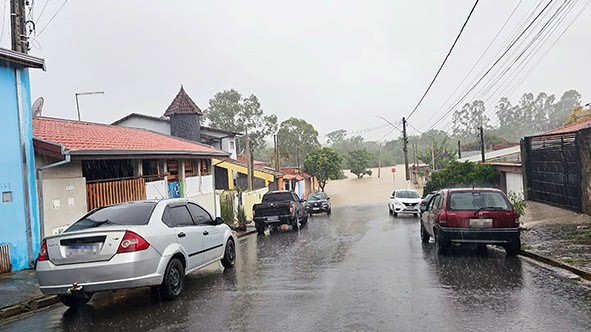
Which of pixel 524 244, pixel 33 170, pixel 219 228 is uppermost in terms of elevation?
pixel 33 170

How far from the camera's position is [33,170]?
38.7 ft

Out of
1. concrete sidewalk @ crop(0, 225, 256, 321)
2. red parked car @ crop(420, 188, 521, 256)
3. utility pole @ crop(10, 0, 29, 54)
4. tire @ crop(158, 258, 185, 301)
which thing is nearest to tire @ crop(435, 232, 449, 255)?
red parked car @ crop(420, 188, 521, 256)

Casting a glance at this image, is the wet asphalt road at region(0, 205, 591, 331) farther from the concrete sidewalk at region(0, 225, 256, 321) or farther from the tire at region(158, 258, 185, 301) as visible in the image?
the concrete sidewalk at region(0, 225, 256, 321)

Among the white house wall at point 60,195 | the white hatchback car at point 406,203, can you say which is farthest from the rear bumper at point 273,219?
the white hatchback car at point 406,203

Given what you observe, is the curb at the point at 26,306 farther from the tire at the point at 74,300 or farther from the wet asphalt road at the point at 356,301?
the tire at the point at 74,300

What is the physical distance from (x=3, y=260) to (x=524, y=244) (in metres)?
12.1

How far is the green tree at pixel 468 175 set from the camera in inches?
1162

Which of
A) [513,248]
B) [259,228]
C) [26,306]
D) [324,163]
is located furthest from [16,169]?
[324,163]

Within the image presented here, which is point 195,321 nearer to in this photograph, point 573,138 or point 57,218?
point 57,218

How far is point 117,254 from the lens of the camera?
6.93m

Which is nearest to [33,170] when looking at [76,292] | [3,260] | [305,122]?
[3,260]

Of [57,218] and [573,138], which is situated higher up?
[573,138]

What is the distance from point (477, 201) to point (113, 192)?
10.3 metres

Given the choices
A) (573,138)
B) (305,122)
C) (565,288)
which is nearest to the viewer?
(565,288)
